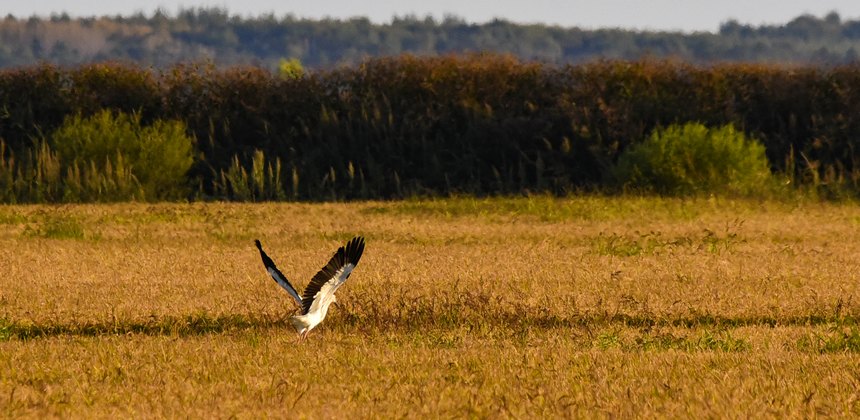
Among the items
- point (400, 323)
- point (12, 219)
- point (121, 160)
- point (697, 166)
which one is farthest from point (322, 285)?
point (121, 160)

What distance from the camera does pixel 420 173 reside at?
25672 millimetres

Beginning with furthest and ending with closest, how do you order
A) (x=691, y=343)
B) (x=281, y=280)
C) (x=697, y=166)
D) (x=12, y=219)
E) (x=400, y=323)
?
1. (x=697, y=166)
2. (x=12, y=219)
3. (x=400, y=323)
4. (x=691, y=343)
5. (x=281, y=280)

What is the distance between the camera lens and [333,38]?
146250 mm

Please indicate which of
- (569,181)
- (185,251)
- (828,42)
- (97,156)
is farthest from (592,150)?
(828,42)

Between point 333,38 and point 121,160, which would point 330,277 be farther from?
point 333,38

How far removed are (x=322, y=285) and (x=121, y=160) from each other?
15422mm

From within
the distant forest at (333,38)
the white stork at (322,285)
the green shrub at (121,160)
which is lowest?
the distant forest at (333,38)

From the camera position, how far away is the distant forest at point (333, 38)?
134m

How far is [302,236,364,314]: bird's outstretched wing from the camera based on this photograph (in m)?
9.66

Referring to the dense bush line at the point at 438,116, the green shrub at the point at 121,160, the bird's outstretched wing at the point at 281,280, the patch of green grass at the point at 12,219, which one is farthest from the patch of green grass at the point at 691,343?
the green shrub at the point at 121,160

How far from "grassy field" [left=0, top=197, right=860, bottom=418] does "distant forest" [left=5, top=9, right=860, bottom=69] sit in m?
112

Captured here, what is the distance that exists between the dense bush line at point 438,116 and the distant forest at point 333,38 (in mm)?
101478

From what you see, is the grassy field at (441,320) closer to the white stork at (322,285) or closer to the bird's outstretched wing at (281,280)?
the white stork at (322,285)

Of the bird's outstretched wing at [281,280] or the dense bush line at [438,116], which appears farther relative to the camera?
the dense bush line at [438,116]
